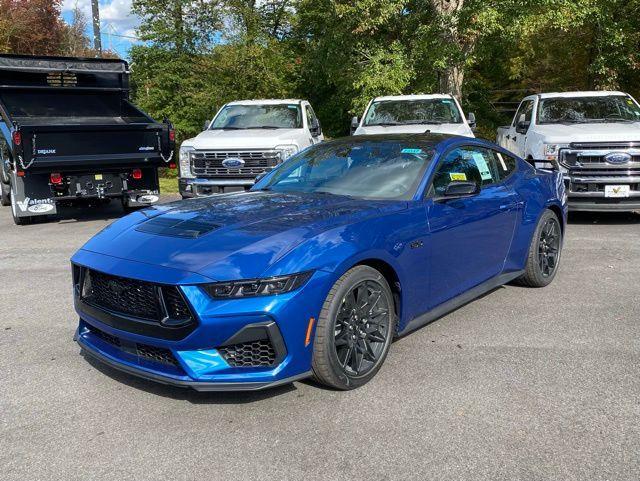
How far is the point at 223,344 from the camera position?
10.5ft

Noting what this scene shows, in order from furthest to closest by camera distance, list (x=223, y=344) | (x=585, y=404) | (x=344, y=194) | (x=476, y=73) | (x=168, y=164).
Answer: (x=476, y=73) → (x=168, y=164) → (x=344, y=194) → (x=585, y=404) → (x=223, y=344)

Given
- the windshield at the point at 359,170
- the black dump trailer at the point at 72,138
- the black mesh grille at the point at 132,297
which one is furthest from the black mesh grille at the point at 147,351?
the black dump trailer at the point at 72,138

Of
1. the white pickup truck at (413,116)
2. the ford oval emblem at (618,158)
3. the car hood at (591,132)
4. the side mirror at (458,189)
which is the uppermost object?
the white pickup truck at (413,116)

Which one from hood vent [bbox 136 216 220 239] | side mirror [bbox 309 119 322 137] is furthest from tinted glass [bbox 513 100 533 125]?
hood vent [bbox 136 216 220 239]

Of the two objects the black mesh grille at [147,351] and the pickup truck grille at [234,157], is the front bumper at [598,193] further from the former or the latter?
the black mesh grille at [147,351]

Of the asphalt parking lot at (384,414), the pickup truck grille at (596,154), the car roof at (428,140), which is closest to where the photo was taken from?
the asphalt parking lot at (384,414)

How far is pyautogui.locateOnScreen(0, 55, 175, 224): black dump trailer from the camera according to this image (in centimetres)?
941

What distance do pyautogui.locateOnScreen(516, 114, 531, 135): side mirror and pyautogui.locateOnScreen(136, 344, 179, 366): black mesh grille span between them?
8707mm

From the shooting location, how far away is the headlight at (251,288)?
10.5 ft

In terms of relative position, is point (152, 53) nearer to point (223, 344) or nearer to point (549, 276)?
point (549, 276)

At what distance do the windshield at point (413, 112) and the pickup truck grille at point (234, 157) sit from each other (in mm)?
2442

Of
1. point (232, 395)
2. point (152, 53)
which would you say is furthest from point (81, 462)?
point (152, 53)

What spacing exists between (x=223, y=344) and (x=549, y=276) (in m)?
3.92

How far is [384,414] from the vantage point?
340 centimetres
